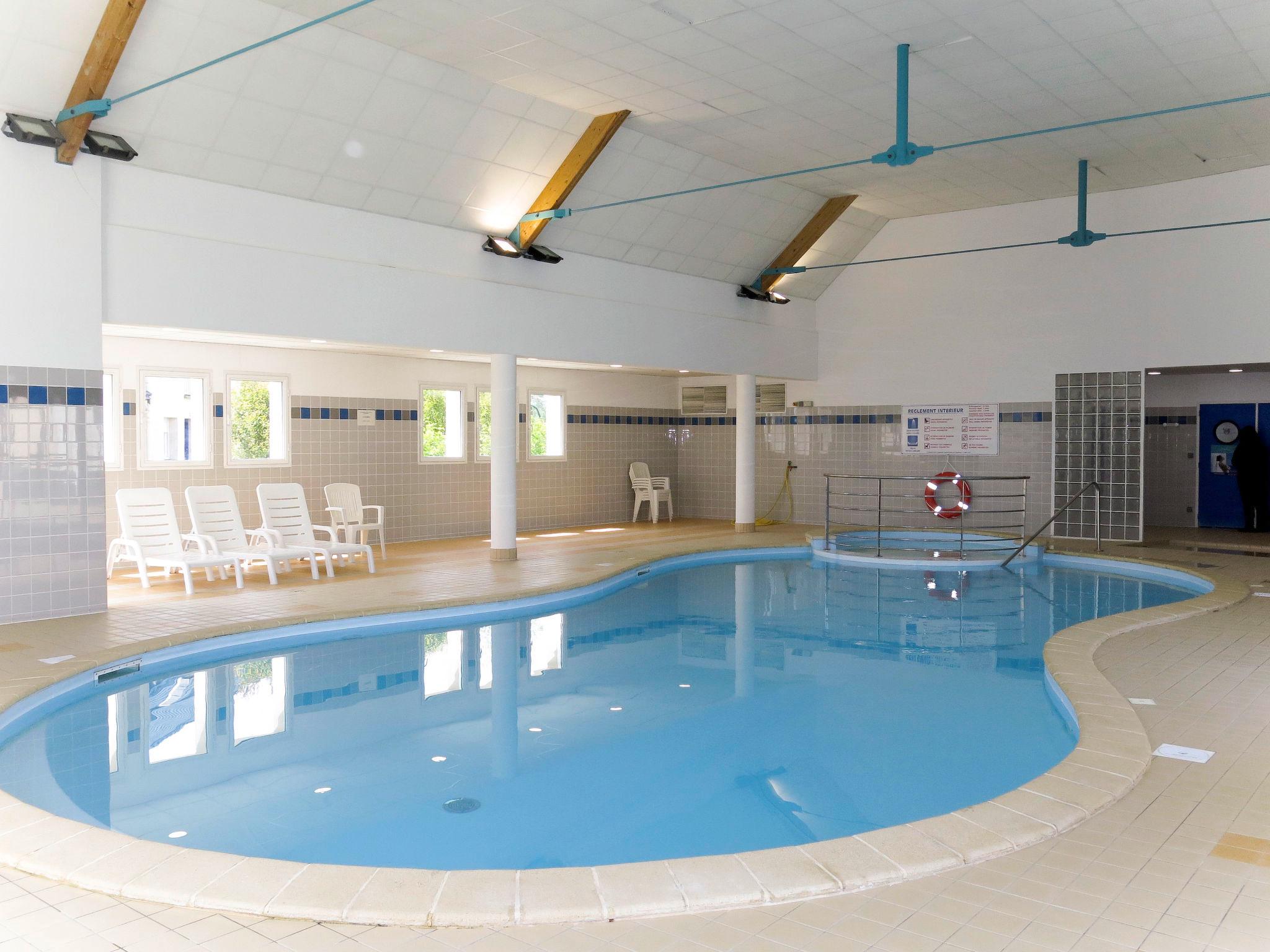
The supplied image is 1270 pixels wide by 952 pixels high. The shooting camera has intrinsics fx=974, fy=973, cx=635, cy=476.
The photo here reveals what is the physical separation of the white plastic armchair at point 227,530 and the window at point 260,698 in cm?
234

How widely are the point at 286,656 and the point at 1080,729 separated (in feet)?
15.7

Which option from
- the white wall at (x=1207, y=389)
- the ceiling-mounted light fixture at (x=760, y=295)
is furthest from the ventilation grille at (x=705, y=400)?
the white wall at (x=1207, y=389)

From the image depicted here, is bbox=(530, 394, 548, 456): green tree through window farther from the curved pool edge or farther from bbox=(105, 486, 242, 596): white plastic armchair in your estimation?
the curved pool edge

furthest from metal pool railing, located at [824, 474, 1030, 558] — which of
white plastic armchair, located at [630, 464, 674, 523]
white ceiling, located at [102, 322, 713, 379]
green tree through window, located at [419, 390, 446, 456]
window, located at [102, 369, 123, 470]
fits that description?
window, located at [102, 369, 123, 470]

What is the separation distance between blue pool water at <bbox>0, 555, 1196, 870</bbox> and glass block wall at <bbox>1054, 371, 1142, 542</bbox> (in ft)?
13.5

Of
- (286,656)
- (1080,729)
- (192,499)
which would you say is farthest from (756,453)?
(1080,729)

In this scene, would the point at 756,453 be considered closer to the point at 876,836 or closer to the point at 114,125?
the point at 114,125

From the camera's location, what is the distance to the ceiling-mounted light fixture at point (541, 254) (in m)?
9.52

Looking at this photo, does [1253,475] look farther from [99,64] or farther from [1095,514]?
[99,64]

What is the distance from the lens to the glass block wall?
37.0 feet

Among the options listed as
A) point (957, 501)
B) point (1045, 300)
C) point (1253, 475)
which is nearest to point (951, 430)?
point (957, 501)

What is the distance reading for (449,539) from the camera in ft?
39.4

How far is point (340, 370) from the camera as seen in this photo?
35.9ft

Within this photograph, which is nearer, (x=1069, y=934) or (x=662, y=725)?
(x=1069, y=934)
